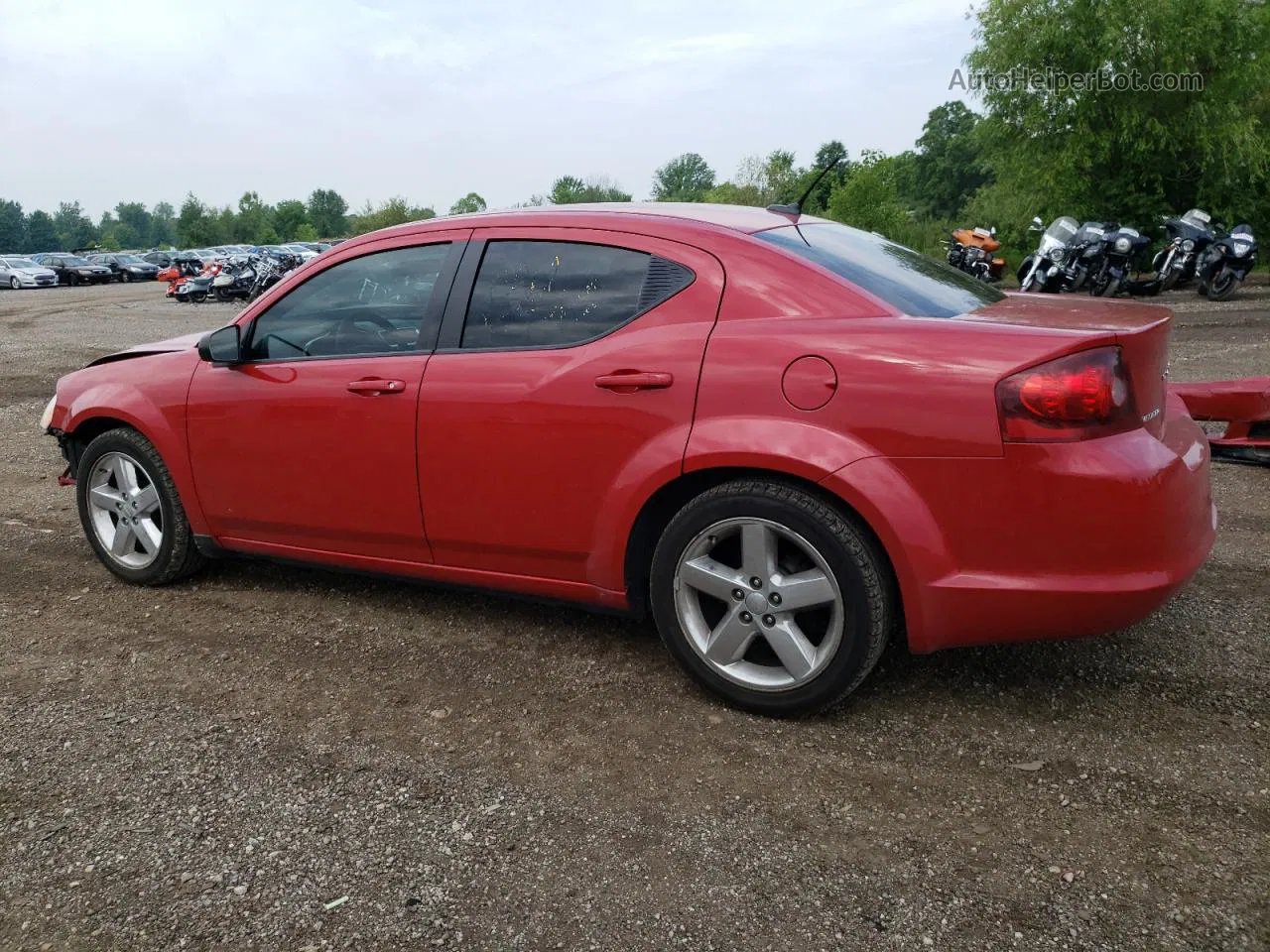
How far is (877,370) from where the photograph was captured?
297cm

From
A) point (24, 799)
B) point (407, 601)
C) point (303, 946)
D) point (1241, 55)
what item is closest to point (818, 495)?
point (303, 946)

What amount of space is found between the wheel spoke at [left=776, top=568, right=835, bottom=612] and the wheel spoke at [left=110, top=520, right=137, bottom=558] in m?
2.99

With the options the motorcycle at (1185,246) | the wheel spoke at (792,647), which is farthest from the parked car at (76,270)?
the wheel spoke at (792,647)

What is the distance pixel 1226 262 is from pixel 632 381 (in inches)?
671

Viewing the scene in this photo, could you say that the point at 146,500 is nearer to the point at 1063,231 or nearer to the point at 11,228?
the point at 1063,231

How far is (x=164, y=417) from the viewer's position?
436cm

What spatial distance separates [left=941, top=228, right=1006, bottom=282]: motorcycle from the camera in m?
21.5

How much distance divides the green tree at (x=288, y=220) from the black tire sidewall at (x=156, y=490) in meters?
126

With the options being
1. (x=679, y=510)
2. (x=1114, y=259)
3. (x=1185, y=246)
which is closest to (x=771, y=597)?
(x=679, y=510)

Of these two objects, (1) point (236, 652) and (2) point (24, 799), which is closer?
(2) point (24, 799)

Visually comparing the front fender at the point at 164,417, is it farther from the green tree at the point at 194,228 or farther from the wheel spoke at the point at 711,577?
the green tree at the point at 194,228

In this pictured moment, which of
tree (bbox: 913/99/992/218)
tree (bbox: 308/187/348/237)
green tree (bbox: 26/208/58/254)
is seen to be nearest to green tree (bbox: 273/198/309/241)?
tree (bbox: 308/187/348/237)

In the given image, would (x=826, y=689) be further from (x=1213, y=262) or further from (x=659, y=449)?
(x=1213, y=262)

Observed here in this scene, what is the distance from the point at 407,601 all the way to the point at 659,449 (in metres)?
1.66
